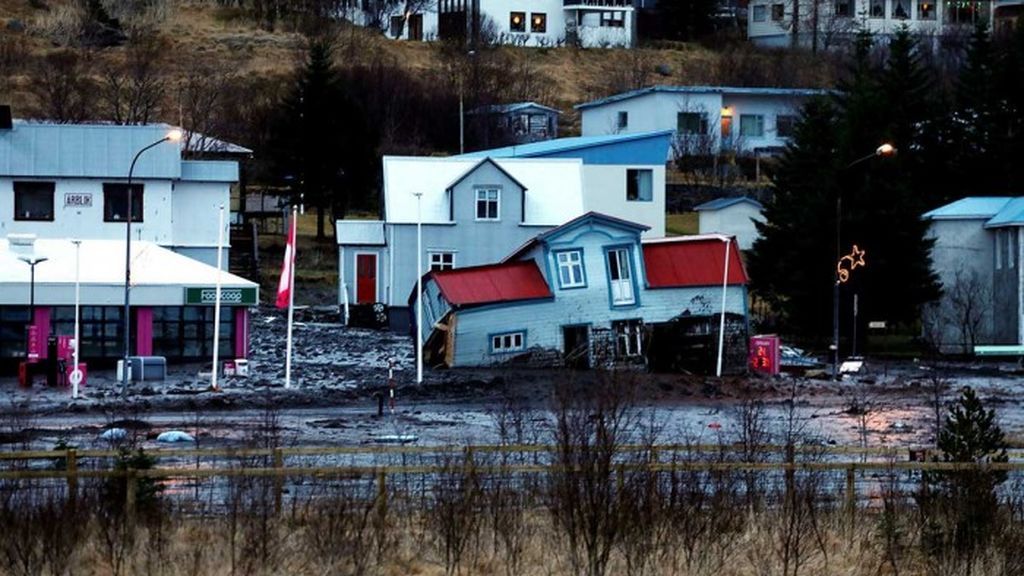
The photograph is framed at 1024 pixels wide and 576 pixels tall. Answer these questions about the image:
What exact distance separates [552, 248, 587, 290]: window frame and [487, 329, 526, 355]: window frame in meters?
1.64

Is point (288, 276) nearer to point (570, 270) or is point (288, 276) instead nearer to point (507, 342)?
point (507, 342)

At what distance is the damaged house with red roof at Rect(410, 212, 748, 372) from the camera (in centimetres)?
4956

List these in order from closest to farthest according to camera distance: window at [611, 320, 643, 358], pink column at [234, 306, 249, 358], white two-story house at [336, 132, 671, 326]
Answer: pink column at [234, 306, 249, 358] < window at [611, 320, 643, 358] < white two-story house at [336, 132, 671, 326]

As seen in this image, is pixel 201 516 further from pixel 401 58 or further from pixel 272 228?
pixel 401 58

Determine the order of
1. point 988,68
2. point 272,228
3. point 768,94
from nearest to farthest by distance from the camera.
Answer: point 272,228 < point 988,68 < point 768,94

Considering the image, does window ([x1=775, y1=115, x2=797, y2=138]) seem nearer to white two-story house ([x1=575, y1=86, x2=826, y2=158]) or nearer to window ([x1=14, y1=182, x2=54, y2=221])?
white two-story house ([x1=575, y1=86, x2=826, y2=158])

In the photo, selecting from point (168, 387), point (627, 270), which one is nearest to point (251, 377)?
point (168, 387)

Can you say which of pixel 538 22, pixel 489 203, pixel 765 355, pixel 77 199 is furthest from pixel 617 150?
pixel 538 22

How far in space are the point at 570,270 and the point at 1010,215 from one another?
1725cm

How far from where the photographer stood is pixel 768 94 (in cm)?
9194

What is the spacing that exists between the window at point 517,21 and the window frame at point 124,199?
5444cm

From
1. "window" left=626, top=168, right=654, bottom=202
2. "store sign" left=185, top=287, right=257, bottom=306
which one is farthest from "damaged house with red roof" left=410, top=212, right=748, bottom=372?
"window" left=626, top=168, right=654, bottom=202

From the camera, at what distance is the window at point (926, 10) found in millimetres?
118762

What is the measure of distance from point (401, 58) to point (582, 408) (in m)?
75.4
